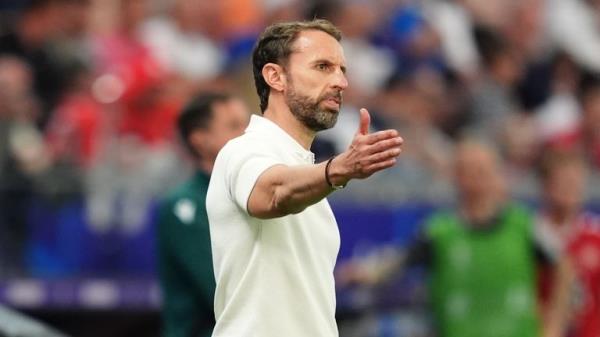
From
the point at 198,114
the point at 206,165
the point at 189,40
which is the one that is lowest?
the point at 206,165

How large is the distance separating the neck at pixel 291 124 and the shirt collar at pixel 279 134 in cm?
2

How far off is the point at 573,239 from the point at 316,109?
494 cm

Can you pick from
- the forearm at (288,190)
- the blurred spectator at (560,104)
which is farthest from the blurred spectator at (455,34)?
the forearm at (288,190)

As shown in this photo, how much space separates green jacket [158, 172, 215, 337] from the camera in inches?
259

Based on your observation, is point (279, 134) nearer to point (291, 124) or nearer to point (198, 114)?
point (291, 124)

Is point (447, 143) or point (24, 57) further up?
point (24, 57)

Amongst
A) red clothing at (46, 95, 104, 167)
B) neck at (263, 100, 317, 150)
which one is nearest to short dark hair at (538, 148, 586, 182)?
red clothing at (46, 95, 104, 167)

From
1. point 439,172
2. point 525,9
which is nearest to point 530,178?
point 439,172

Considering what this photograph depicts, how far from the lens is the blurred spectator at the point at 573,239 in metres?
9.28

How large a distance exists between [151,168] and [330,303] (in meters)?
4.67

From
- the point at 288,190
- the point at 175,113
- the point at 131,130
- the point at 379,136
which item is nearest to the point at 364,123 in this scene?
the point at 379,136

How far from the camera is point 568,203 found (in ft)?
31.2

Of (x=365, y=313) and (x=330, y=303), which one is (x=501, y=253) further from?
(x=330, y=303)

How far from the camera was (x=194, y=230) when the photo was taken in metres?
6.69
